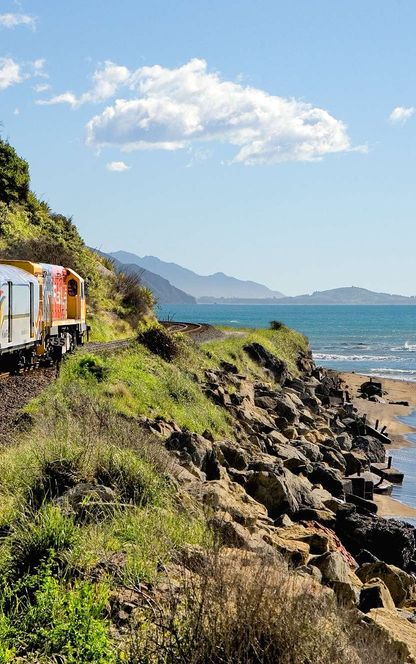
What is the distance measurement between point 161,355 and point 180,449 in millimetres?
13144

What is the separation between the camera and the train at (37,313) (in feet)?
77.3

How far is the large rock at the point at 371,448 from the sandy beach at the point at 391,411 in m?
4.08

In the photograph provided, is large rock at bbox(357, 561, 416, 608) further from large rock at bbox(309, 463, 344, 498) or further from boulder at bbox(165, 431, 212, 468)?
large rock at bbox(309, 463, 344, 498)

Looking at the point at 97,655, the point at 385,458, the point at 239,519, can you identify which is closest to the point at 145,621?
the point at 97,655

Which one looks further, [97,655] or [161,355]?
[161,355]

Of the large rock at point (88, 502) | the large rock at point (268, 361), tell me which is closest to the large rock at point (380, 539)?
the large rock at point (88, 502)

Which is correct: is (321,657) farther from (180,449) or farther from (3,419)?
(3,419)

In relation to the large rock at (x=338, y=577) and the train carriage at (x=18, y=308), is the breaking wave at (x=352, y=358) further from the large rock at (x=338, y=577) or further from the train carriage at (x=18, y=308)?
the large rock at (x=338, y=577)

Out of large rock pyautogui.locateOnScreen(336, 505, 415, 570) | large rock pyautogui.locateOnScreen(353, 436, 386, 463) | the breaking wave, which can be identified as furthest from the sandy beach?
the breaking wave

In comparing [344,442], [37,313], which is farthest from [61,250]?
[344,442]

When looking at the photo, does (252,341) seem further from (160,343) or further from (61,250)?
(160,343)

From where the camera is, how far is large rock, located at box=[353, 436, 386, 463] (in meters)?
32.7

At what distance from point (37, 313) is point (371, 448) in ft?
47.1

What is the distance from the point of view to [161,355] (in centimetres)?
2966
